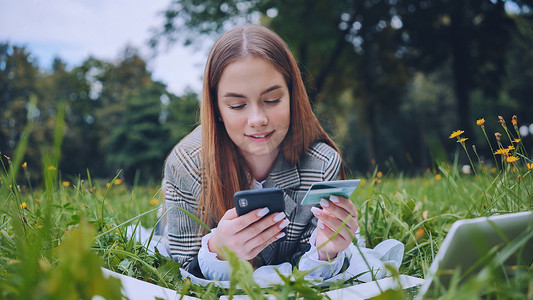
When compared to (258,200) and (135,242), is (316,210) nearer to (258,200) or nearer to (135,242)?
(258,200)

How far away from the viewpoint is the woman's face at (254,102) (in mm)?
1760

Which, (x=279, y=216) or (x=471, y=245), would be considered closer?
(x=471, y=245)

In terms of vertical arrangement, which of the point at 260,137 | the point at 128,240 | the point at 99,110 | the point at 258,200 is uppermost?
the point at 99,110

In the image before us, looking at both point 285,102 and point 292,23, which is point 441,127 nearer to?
point 292,23

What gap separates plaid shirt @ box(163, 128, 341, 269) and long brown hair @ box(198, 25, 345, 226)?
0.06 m

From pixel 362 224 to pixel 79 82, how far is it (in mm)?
31246

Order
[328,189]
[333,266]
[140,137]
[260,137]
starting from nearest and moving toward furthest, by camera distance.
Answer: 1. [328,189]
2. [333,266]
3. [260,137]
4. [140,137]

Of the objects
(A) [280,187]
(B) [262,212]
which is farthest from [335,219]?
(A) [280,187]

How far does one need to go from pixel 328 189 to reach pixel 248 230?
1.21ft

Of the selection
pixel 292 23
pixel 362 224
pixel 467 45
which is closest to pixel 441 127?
pixel 467 45

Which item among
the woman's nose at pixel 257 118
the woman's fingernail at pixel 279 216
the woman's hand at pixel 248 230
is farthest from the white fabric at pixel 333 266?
the woman's nose at pixel 257 118

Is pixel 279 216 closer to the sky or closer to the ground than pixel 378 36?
closer to the ground

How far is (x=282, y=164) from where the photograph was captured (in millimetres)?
2045

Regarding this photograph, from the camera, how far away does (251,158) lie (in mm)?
2078
